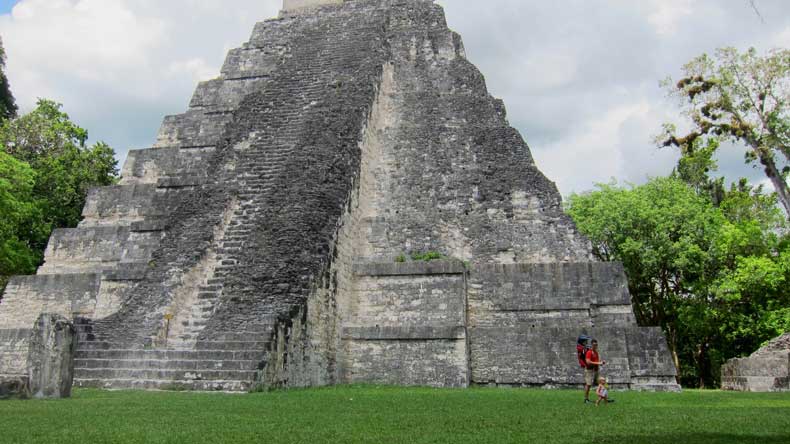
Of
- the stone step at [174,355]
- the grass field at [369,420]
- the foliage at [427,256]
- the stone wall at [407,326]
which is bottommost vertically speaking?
the grass field at [369,420]

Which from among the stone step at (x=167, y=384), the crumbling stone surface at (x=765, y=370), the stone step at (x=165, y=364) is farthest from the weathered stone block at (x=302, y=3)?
the crumbling stone surface at (x=765, y=370)

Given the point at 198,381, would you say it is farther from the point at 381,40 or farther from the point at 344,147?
the point at 381,40

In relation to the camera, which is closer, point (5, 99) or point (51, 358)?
point (51, 358)

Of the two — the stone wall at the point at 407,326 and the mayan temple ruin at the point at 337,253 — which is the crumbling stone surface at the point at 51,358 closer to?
the mayan temple ruin at the point at 337,253

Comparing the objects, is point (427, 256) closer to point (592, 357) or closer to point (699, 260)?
point (592, 357)

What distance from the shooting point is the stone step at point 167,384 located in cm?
912

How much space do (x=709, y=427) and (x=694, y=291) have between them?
18331mm

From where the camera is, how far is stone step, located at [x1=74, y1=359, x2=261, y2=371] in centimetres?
939

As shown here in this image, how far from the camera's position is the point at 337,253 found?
40.1 ft

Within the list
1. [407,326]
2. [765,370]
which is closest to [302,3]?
[407,326]

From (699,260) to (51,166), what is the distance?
74.2ft

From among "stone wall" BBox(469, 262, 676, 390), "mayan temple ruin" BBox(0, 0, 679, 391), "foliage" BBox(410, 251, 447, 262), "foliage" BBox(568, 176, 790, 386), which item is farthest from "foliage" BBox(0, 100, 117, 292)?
"foliage" BBox(568, 176, 790, 386)

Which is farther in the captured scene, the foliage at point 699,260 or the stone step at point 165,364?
the foliage at point 699,260

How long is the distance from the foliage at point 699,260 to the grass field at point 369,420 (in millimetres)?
14161
